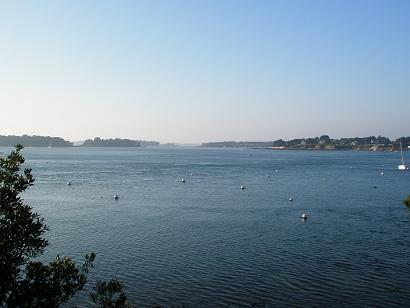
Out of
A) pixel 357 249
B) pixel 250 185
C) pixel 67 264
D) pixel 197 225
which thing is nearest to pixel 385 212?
pixel 357 249

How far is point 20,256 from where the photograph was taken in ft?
40.9

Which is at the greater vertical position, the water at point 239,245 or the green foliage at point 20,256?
the green foliage at point 20,256

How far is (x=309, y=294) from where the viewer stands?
27859mm

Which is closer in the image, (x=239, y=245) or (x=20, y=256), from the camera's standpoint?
(x=20, y=256)

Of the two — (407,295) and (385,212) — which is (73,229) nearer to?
(407,295)

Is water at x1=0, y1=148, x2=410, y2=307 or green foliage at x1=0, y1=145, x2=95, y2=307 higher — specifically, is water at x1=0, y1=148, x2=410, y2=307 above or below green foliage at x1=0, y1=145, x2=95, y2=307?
below

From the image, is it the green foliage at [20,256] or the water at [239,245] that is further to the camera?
the water at [239,245]

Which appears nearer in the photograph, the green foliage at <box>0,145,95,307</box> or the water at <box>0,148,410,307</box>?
the green foliage at <box>0,145,95,307</box>

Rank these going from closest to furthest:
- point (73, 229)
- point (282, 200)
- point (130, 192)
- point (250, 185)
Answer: point (73, 229)
point (282, 200)
point (130, 192)
point (250, 185)

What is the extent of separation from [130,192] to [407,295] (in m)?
58.6

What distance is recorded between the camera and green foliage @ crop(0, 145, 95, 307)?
12000mm

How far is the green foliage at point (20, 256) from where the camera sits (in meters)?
12.0

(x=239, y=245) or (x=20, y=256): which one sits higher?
(x=20, y=256)

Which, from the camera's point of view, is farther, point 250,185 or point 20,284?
point 250,185
